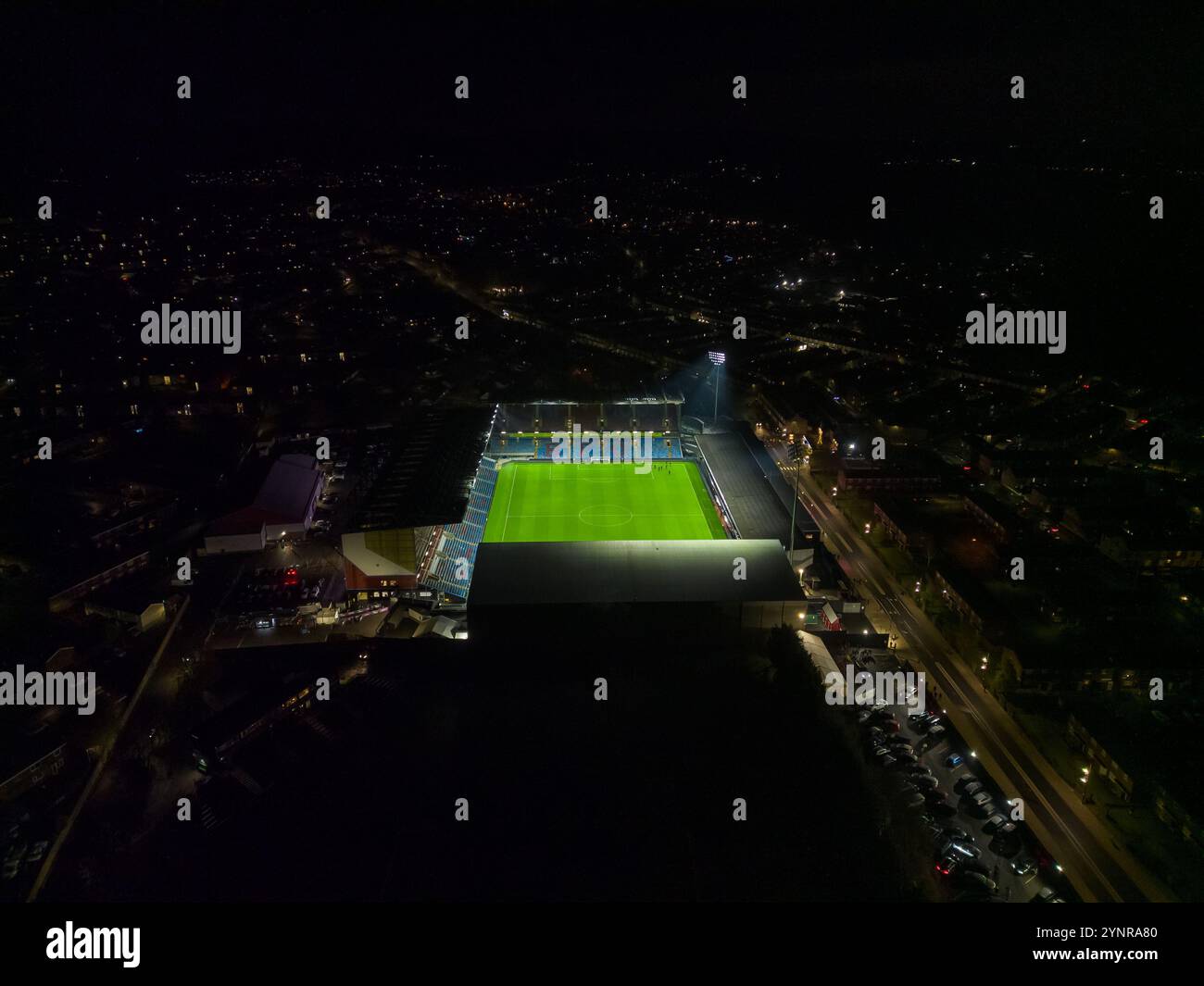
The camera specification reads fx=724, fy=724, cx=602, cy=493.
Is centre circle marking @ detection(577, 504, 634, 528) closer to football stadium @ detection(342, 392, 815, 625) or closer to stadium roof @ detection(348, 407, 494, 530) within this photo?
football stadium @ detection(342, 392, 815, 625)

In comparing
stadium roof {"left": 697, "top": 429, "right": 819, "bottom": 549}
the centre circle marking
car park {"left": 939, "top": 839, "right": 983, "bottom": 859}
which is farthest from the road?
the centre circle marking

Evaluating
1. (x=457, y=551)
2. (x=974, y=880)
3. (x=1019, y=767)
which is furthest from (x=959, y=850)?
(x=457, y=551)

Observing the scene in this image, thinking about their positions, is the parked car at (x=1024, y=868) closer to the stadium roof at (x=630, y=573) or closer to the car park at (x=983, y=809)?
the car park at (x=983, y=809)

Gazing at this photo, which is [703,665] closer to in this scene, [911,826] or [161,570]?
[911,826]

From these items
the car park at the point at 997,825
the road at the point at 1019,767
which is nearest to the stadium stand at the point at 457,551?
the road at the point at 1019,767

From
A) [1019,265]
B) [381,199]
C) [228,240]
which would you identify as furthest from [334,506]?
[1019,265]

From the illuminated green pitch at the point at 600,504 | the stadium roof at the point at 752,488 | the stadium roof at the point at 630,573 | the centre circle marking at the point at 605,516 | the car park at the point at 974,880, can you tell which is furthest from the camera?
the centre circle marking at the point at 605,516

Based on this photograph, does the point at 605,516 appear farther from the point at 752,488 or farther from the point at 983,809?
the point at 983,809
